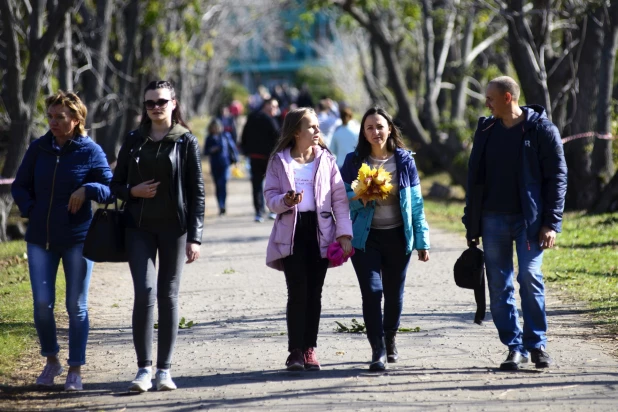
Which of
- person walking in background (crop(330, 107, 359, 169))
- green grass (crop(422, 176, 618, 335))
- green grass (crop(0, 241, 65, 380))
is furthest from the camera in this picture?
person walking in background (crop(330, 107, 359, 169))

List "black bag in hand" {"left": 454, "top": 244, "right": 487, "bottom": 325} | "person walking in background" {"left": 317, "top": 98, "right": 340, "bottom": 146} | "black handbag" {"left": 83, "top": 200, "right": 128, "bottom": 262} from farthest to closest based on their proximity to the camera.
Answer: "person walking in background" {"left": 317, "top": 98, "right": 340, "bottom": 146}
"black bag in hand" {"left": 454, "top": 244, "right": 487, "bottom": 325}
"black handbag" {"left": 83, "top": 200, "right": 128, "bottom": 262}

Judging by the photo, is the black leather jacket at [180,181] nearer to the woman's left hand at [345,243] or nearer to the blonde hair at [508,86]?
the woman's left hand at [345,243]

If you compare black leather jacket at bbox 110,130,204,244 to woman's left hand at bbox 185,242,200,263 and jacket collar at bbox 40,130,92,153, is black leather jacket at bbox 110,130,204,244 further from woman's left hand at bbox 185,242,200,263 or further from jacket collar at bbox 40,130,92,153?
jacket collar at bbox 40,130,92,153

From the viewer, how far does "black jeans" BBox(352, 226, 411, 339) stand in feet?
22.6

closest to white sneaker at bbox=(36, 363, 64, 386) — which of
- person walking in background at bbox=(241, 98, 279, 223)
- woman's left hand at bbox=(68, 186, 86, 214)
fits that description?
woman's left hand at bbox=(68, 186, 86, 214)

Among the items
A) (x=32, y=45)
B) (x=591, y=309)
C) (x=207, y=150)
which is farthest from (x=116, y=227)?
(x=207, y=150)

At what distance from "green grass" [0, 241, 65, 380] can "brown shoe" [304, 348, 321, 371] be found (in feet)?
6.45

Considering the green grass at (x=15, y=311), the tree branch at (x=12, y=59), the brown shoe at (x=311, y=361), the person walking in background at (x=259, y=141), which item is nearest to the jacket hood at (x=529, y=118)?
the brown shoe at (x=311, y=361)

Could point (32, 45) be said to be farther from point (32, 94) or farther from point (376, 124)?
point (376, 124)

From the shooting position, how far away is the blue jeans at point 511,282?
6.80 m

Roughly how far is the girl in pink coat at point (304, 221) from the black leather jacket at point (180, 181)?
536mm

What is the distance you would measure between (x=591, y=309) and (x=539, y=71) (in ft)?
25.9

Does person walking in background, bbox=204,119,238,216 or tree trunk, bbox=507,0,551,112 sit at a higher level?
tree trunk, bbox=507,0,551,112

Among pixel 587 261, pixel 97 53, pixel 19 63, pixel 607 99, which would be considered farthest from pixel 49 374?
pixel 97 53
